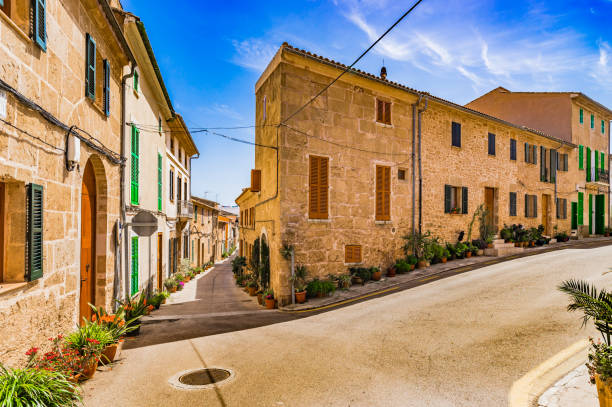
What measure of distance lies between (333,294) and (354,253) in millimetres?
2127

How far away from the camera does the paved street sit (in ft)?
16.2

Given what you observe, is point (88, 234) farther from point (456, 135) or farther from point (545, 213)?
point (545, 213)

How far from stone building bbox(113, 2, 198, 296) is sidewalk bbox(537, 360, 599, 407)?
8.93 metres

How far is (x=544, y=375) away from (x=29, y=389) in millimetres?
6675

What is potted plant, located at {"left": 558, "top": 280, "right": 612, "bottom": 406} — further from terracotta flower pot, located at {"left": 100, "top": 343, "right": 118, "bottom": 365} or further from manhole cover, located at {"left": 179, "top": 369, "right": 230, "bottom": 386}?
terracotta flower pot, located at {"left": 100, "top": 343, "right": 118, "bottom": 365}

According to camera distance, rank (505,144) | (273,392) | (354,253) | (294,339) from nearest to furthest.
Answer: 1. (273,392)
2. (294,339)
3. (354,253)
4. (505,144)

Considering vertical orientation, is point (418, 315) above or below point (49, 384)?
below

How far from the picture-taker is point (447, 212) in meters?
17.2

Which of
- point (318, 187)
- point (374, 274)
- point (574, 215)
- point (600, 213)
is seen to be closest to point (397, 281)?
point (374, 274)

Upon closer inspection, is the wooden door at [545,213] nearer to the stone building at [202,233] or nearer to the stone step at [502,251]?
the stone step at [502,251]

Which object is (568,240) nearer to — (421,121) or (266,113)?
(421,121)

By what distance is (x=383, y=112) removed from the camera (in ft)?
49.2

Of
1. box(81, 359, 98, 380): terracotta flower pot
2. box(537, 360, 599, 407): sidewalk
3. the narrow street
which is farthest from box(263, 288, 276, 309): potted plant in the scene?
box(537, 360, 599, 407): sidewalk

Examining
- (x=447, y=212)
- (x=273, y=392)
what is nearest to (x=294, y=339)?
(x=273, y=392)
